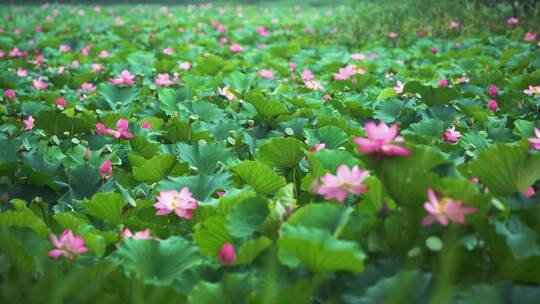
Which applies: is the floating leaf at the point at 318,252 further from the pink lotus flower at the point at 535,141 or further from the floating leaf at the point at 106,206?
the pink lotus flower at the point at 535,141

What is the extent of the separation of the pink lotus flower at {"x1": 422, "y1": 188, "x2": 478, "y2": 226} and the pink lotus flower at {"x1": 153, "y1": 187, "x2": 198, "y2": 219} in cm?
57

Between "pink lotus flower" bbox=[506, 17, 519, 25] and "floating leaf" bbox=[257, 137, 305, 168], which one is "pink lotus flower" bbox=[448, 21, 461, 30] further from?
"floating leaf" bbox=[257, 137, 305, 168]

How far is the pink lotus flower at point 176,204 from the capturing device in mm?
1298

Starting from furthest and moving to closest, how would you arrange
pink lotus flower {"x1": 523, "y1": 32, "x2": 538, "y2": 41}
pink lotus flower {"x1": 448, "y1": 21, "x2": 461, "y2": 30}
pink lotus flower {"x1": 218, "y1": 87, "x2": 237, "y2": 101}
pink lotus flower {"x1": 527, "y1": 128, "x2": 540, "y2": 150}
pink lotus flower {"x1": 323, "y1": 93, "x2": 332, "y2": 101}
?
pink lotus flower {"x1": 448, "y1": 21, "x2": 461, "y2": 30}, pink lotus flower {"x1": 523, "y1": 32, "x2": 538, "y2": 41}, pink lotus flower {"x1": 323, "y1": 93, "x2": 332, "y2": 101}, pink lotus flower {"x1": 218, "y1": 87, "x2": 237, "y2": 101}, pink lotus flower {"x1": 527, "y1": 128, "x2": 540, "y2": 150}

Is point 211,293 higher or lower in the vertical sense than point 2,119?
higher

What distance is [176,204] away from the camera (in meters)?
1.31

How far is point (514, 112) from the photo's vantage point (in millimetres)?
2254

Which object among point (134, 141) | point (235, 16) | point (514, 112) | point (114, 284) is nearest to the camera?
point (114, 284)

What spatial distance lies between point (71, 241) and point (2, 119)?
1443mm

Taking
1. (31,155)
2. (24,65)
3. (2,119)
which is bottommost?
(24,65)

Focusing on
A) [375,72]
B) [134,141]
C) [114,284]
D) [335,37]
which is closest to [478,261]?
[114,284]

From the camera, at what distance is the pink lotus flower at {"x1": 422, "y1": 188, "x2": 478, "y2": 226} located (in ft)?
3.10

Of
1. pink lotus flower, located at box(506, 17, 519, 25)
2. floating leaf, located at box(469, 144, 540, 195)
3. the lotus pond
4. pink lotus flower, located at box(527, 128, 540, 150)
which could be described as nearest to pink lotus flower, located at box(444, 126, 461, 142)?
the lotus pond

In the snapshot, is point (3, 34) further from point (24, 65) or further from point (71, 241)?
point (71, 241)
